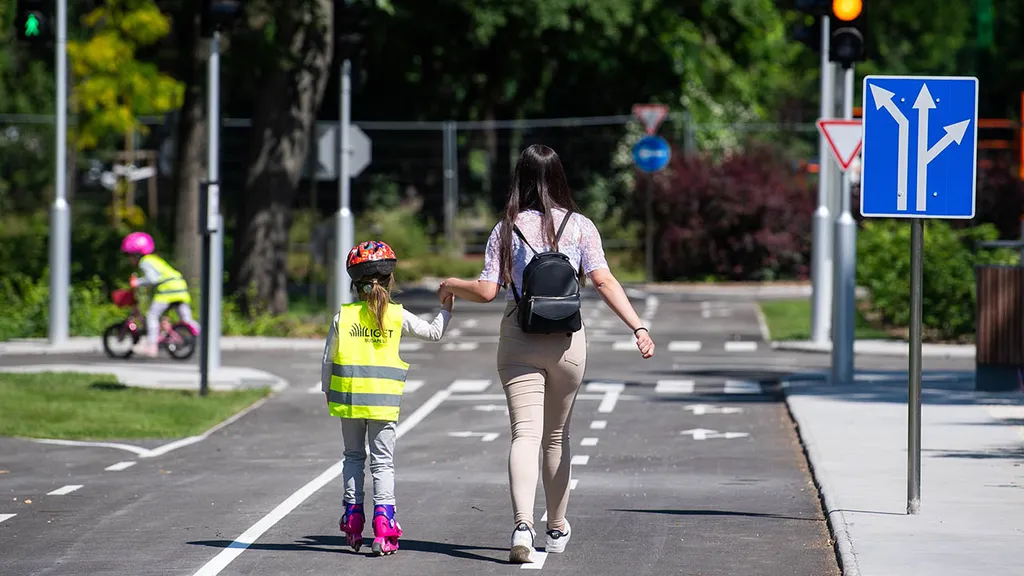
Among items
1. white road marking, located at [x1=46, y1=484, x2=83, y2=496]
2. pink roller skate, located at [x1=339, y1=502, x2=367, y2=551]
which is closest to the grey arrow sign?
white road marking, located at [x1=46, y1=484, x2=83, y2=496]

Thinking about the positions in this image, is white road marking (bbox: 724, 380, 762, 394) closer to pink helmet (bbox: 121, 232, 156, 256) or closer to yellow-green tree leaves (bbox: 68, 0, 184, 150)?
pink helmet (bbox: 121, 232, 156, 256)

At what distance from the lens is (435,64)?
128 ft

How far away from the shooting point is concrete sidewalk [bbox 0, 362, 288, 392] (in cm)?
1794

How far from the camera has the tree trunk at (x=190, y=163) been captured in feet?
84.0

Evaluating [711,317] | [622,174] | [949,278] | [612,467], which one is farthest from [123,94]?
[612,467]

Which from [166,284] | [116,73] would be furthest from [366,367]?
[116,73]

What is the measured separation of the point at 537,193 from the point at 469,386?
10268 mm

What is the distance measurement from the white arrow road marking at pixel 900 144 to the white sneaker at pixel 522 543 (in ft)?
9.26

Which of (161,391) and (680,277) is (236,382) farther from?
(680,277)

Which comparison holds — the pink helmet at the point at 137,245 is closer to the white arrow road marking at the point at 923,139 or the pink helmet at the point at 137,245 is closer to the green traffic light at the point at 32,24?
the green traffic light at the point at 32,24

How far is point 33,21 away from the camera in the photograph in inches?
798

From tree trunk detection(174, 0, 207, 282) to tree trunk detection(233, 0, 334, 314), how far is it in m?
0.76

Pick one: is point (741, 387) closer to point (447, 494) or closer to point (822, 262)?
point (822, 262)

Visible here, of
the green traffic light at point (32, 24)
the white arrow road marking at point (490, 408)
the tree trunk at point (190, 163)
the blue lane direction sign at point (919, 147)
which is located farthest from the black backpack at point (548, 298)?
the tree trunk at point (190, 163)
